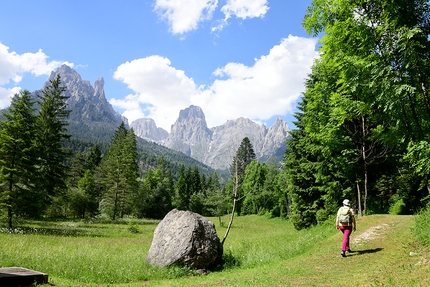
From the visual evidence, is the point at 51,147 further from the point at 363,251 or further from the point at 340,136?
the point at 363,251

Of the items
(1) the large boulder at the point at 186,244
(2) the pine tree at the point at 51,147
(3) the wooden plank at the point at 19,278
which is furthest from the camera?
(2) the pine tree at the point at 51,147

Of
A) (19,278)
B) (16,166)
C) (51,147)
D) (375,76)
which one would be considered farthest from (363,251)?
(51,147)

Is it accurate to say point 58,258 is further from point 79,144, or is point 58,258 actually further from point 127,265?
point 79,144

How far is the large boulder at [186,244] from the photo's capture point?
39.1 ft

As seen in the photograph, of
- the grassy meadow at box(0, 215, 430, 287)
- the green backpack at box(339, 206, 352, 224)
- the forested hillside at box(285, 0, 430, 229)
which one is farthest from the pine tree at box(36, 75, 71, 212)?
the green backpack at box(339, 206, 352, 224)

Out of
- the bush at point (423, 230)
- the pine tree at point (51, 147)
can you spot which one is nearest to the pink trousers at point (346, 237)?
the bush at point (423, 230)

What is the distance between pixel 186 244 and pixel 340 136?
12.5 metres

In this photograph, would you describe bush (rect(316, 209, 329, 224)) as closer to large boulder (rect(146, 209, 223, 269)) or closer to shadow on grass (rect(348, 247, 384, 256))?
shadow on grass (rect(348, 247, 384, 256))

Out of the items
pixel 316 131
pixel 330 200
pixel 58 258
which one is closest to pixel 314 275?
pixel 58 258

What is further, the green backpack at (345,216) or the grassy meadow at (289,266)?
the green backpack at (345,216)

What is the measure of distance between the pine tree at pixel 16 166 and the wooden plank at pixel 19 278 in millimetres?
16778

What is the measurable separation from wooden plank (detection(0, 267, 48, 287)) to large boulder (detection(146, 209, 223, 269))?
16.2ft

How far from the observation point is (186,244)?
12.1 m

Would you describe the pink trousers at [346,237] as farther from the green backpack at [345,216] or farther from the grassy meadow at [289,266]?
the grassy meadow at [289,266]
